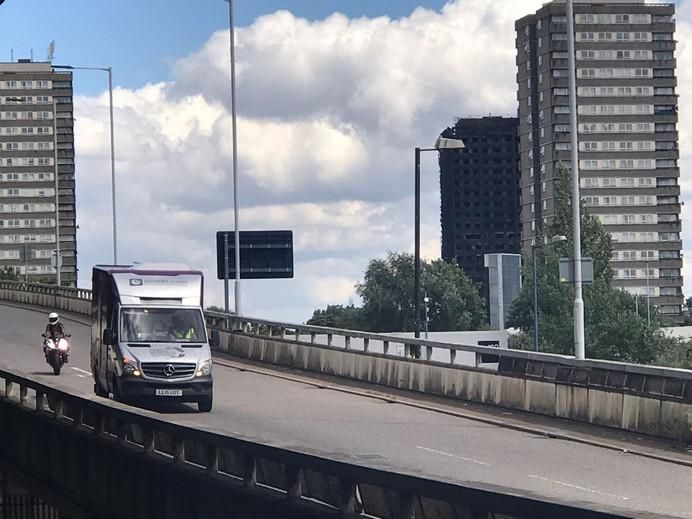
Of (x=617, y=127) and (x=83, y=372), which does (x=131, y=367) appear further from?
(x=617, y=127)

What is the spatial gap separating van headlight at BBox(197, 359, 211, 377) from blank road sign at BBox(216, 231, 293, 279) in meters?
24.8

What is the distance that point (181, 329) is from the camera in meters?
27.5

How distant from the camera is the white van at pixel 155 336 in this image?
26.7m

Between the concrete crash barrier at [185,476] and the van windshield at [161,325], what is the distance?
333 centimetres

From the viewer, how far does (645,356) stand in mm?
111750

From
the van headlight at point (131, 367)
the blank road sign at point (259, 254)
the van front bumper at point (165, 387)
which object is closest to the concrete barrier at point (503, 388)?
the van front bumper at point (165, 387)

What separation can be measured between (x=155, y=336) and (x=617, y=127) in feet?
533

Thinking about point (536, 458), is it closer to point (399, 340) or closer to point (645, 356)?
point (399, 340)

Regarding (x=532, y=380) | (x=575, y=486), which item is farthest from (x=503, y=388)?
(x=575, y=486)

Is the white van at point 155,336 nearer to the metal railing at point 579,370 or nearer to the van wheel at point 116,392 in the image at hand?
the van wheel at point 116,392

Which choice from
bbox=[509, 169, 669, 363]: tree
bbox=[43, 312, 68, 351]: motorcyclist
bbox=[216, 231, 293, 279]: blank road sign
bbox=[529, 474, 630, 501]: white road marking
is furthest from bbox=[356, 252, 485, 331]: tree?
bbox=[529, 474, 630, 501]: white road marking

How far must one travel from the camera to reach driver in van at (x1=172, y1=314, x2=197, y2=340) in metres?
27.4

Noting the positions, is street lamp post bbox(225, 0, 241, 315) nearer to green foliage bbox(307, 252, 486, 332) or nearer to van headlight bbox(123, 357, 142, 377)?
van headlight bbox(123, 357, 142, 377)

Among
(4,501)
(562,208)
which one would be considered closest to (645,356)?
(562,208)
